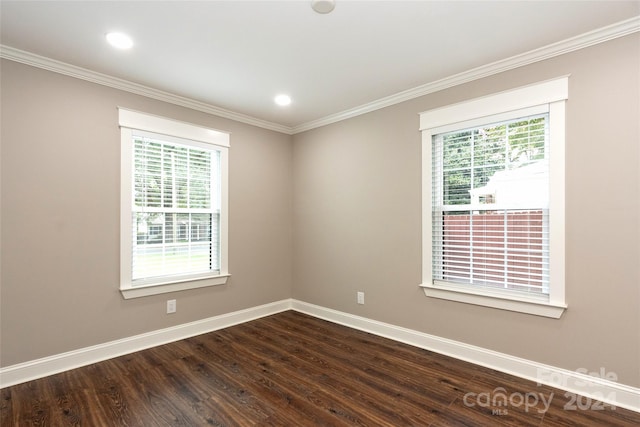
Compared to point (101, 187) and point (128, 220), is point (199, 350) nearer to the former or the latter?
point (128, 220)

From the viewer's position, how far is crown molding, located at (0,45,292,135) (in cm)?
252

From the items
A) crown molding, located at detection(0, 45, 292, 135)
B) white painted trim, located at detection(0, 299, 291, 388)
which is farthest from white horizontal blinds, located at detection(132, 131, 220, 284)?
white painted trim, located at detection(0, 299, 291, 388)

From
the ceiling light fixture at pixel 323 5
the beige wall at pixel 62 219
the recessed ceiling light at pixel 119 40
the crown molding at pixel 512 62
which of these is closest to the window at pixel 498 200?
the crown molding at pixel 512 62

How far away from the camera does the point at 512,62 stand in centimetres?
262

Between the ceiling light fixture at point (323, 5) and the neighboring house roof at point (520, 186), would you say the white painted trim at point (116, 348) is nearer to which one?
the neighboring house roof at point (520, 186)

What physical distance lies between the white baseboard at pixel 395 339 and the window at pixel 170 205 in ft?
1.52

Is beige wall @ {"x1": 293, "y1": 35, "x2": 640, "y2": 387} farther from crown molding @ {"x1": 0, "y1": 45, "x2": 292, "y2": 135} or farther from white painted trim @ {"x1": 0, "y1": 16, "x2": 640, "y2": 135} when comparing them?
crown molding @ {"x1": 0, "y1": 45, "x2": 292, "y2": 135}

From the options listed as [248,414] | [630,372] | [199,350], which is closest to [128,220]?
[199,350]

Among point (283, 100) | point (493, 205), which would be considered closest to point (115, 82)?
point (283, 100)

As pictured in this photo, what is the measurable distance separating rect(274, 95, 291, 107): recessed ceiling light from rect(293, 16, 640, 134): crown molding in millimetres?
716

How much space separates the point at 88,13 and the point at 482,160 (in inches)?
123

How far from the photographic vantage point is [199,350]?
123 inches

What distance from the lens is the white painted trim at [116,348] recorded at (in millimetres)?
2504

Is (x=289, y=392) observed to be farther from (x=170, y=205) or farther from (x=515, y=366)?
(x=170, y=205)
